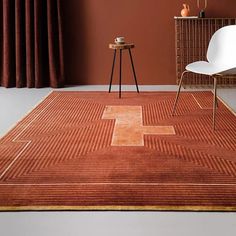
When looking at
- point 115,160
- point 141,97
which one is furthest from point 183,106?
point 115,160

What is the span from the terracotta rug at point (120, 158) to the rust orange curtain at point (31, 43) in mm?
905

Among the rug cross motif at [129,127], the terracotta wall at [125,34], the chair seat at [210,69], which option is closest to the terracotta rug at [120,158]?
the rug cross motif at [129,127]

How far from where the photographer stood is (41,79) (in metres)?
4.88

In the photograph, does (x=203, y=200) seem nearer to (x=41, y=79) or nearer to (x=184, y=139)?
(x=184, y=139)

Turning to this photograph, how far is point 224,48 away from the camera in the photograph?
3682 mm

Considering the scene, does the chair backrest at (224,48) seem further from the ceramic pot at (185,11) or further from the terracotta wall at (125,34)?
the terracotta wall at (125,34)

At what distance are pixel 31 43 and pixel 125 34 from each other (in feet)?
3.27

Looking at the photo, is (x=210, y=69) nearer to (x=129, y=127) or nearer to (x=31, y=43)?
(x=129, y=127)

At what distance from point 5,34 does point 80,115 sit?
167 cm

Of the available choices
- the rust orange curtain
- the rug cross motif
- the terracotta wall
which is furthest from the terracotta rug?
the terracotta wall

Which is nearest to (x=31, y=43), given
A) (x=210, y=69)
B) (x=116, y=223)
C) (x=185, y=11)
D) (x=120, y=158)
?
(x=185, y=11)

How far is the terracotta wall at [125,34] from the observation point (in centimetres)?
491

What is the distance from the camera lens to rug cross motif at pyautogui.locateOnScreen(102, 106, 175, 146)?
2.98 metres

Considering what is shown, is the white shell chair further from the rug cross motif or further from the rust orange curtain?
the rust orange curtain
